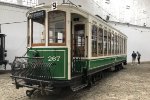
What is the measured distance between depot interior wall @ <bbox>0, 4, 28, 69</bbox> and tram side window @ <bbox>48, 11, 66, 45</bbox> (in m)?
10.9

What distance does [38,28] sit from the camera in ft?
30.4

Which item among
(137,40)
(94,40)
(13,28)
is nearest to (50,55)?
(94,40)

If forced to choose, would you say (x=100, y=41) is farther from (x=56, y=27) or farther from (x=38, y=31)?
(x=38, y=31)

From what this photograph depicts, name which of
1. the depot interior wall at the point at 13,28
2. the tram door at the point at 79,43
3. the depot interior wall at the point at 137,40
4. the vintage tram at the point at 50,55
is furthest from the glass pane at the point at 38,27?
the depot interior wall at the point at 137,40

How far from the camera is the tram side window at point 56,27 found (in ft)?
28.4

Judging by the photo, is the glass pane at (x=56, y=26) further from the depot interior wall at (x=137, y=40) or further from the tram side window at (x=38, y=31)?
the depot interior wall at (x=137, y=40)

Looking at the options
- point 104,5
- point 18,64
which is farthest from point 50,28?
point 104,5

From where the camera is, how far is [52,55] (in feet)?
28.0

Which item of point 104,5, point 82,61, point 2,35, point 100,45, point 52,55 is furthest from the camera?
point 104,5

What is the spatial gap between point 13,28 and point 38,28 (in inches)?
431

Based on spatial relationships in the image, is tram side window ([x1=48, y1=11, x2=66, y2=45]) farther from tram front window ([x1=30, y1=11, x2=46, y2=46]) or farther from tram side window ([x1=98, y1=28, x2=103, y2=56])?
tram side window ([x1=98, y1=28, x2=103, y2=56])

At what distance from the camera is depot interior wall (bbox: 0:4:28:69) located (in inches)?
746

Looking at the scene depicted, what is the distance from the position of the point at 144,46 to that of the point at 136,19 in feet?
13.6

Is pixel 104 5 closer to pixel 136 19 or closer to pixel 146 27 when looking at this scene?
pixel 136 19
